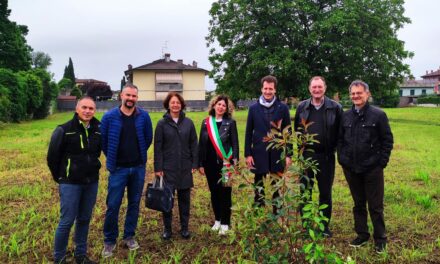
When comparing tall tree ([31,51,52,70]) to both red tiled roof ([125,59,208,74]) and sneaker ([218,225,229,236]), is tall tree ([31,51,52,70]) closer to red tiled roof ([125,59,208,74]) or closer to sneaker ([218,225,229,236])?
red tiled roof ([125,59,208,74])

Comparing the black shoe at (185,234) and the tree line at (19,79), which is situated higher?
the tree line at (19,79)

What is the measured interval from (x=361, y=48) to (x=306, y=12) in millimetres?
3882

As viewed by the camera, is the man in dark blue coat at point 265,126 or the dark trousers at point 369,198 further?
the man in dark blue coat at point 265,126

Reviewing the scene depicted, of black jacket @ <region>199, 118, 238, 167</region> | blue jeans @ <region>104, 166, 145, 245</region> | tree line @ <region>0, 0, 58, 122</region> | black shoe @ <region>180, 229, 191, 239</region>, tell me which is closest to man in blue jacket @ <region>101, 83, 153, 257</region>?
blue jeans @ <region>104, 166, 145, 245</region>

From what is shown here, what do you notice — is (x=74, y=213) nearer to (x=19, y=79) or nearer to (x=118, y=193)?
(x=118, y=193)

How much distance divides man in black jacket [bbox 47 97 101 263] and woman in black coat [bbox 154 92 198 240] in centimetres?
95

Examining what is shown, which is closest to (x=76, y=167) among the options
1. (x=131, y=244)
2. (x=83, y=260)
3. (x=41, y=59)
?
(x=83, y=260)

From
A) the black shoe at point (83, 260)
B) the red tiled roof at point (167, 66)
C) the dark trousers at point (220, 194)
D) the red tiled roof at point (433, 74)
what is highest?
the red tiled roof at point (433, 74)

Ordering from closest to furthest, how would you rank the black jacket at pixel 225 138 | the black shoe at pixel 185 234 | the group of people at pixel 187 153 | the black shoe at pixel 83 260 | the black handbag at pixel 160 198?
the group of people at pixel 187 153
the black shoe at pixel 83 260
the black handbag at pixel 160 198
the black shoe at pixel 185 234
the black jacket at pixel 225 138

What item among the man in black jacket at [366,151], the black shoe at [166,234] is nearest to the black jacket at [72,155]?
the black shoe at [166,234]

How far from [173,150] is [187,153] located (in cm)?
21

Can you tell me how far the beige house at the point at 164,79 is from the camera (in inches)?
2474

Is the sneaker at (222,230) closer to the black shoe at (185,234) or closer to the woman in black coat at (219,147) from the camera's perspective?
the woman in black coat at (219,147)

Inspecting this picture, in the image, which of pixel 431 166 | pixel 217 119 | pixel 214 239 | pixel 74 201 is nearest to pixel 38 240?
pixel 74 201
